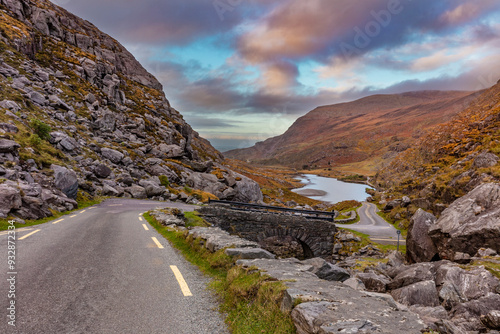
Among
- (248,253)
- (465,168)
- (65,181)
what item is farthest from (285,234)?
(465,168)

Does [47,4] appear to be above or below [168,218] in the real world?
above

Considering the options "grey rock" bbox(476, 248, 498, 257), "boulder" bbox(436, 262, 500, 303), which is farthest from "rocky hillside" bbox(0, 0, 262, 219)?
"grey rock" bbox(476, 248, 498, 257)

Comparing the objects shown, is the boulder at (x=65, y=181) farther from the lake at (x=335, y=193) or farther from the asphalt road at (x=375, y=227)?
the lake at (x=335, y=193)

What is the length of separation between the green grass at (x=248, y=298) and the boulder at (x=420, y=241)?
47.1ft

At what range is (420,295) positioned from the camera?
7711 mm

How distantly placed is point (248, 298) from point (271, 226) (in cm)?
1920

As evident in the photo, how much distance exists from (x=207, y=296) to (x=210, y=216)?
17.0m

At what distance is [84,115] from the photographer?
49156 millimetres

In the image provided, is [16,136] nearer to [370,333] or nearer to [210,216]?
[210,216]

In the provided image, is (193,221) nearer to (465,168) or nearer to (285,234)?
(285,234)

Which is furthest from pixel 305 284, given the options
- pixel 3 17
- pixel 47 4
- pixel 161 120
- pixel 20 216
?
pixel 47 4

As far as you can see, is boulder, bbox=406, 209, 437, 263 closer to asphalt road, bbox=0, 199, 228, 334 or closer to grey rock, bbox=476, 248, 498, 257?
grey rock, bbox=476, 248, 498, 257

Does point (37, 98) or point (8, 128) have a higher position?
point (37, 98)

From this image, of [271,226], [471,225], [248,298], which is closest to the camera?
[248,298]
